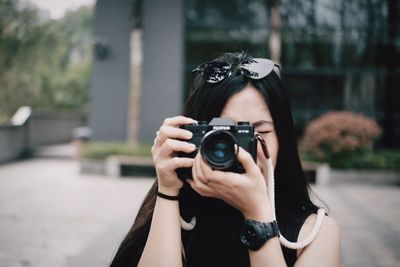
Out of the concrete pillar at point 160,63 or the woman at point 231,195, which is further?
the concrete pillar at point 160,63

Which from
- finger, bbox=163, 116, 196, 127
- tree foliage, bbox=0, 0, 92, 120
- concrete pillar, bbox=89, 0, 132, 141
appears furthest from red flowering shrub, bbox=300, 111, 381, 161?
tree foliage, bbox=0, 0, 92, 120

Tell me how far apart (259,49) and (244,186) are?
32.1ft

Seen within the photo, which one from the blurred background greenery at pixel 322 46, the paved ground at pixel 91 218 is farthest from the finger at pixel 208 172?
the blurred background greenery at pixel 322 46

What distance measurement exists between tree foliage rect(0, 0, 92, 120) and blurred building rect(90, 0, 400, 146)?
351 cm

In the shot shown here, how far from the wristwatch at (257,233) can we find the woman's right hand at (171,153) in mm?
241

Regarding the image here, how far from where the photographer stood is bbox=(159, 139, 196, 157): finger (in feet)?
3.95

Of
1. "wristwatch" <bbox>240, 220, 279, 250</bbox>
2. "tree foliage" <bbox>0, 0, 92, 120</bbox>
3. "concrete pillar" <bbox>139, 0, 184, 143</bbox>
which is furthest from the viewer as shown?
"tree foliage" <bbox>0, 0, 92, 120</bbox>

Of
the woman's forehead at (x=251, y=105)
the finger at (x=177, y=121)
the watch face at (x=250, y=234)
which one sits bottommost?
the watch face at (x=250, y=234)

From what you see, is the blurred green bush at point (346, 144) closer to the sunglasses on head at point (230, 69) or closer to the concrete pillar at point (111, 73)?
the concrete pillar at point (111, 73)

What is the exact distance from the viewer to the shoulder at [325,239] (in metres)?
1.15

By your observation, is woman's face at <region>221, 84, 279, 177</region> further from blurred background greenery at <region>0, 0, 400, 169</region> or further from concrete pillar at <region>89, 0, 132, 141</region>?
concrete pillar at <region>89, 0, 132, 141</region>

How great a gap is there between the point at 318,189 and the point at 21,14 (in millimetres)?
10386

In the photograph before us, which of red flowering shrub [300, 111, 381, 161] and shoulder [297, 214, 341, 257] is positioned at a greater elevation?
shoulder [297, 214, 341, 257]

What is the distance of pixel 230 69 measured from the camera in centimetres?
129
